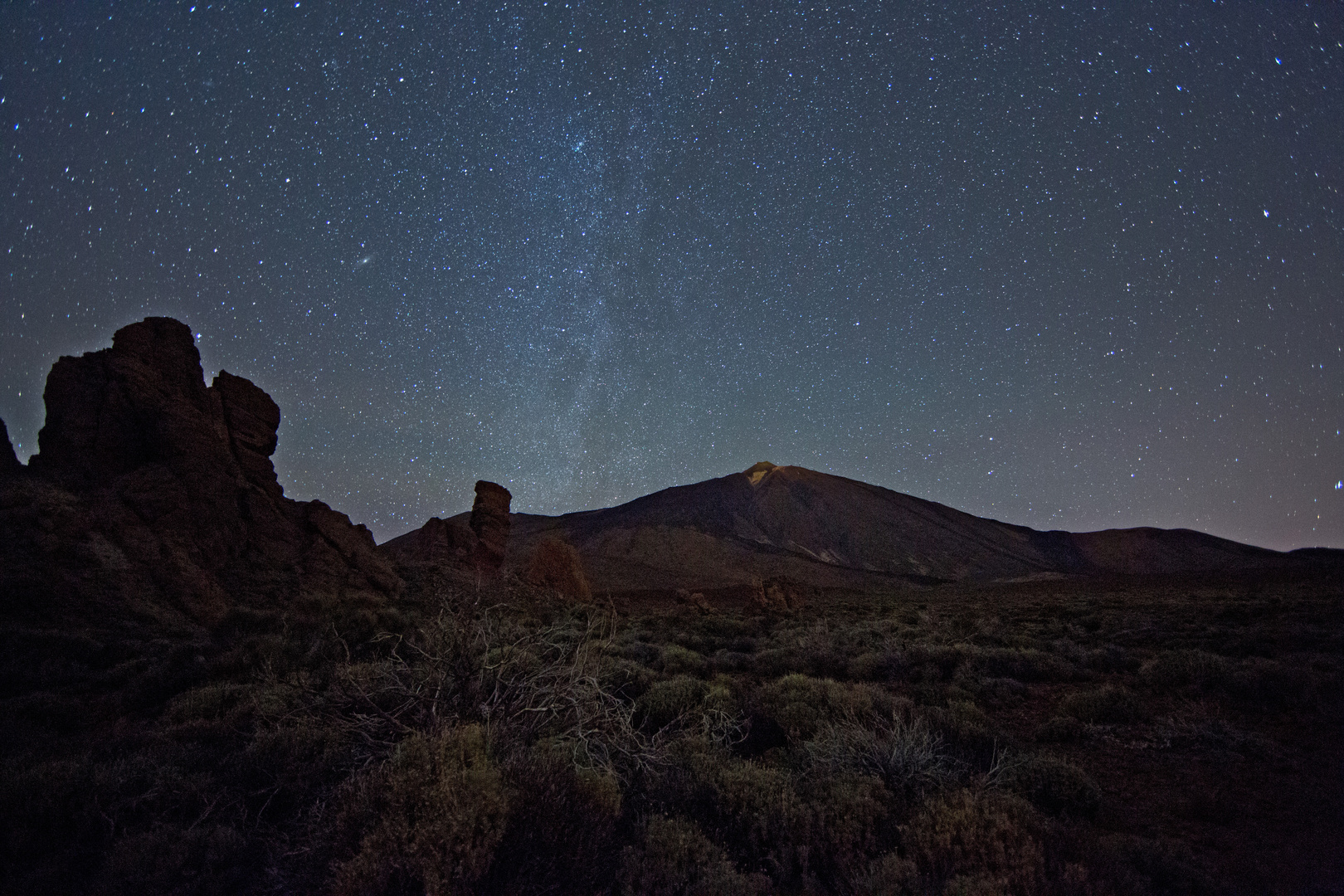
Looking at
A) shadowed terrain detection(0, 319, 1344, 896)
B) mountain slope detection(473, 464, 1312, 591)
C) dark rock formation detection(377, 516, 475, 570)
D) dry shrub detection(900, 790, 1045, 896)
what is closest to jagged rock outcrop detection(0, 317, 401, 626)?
shadowed terrain detection(0, 319, 1344, 896)

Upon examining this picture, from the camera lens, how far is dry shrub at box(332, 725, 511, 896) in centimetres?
308

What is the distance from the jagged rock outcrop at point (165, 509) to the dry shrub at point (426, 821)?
13.0 metres

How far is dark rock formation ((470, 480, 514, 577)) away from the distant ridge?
86.1ft

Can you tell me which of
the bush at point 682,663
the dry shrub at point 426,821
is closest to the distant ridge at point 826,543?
the bush at point 682,663

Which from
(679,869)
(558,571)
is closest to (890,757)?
(679,869)

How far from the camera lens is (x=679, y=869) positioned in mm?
3611

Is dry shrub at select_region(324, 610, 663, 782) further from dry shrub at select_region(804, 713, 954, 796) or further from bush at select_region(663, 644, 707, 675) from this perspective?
bush at select_region(663, 644, 707, 675)

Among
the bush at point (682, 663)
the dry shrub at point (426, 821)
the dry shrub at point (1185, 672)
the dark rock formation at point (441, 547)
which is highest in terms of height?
the dark rock formation at point (441, 547)

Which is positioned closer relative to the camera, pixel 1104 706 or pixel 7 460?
pixel 1104 706

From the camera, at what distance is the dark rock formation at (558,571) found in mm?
31891

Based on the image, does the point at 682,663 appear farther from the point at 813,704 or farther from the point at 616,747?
the point at 616,747

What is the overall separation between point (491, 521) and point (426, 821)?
35.6 meters

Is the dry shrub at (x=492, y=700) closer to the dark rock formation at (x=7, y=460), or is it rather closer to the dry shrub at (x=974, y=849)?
the dry shrub at (x=974, y=849)

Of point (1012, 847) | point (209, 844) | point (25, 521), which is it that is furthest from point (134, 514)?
point (1012, 847)
